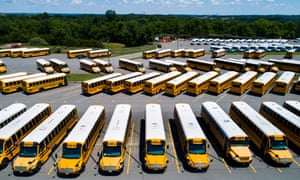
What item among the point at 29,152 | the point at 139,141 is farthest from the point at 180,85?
the point at 29,152

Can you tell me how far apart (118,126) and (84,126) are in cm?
317

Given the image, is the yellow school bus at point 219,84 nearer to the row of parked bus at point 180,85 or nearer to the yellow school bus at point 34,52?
the row of parked bus at point 180,85

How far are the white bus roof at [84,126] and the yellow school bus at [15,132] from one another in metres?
5.22

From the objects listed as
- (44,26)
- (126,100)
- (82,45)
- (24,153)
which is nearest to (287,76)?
(126,100)

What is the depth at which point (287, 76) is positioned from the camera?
4444 centimetres

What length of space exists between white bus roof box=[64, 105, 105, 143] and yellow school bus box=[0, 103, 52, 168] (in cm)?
522

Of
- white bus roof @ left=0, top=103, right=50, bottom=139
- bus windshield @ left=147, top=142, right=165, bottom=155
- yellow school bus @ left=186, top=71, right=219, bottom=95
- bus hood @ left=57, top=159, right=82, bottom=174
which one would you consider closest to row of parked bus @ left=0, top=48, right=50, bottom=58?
white bus roof @ left=0, top=103, right=50, bottom=139

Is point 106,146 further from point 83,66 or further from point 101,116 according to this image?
point 83,66

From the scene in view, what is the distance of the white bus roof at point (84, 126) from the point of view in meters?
19.7

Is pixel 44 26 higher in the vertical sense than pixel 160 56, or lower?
higher

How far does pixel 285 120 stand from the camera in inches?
973

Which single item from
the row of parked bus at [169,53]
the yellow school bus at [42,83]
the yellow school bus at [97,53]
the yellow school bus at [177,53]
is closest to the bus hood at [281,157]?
the yellow school bus at [42,83]

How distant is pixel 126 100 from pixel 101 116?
11906 millimetres

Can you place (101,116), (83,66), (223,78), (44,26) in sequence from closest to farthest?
1. (101,116)
2. (223,78)
3. (83,66)
4. (44,26)
